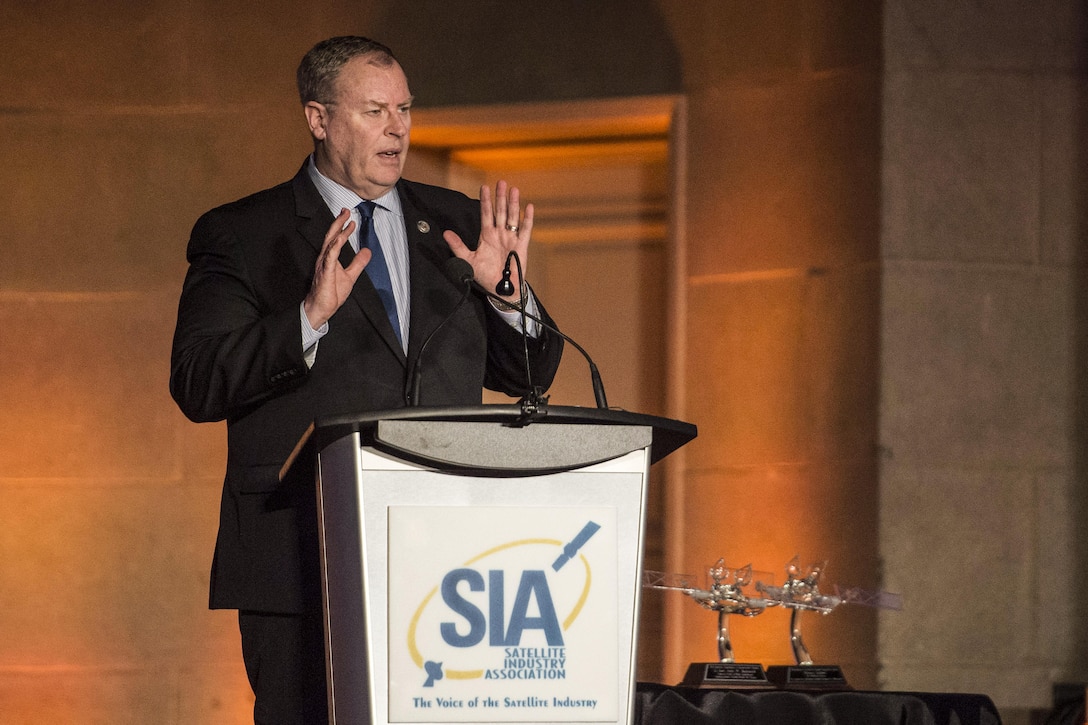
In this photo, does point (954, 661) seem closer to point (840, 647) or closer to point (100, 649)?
point (840, 647)

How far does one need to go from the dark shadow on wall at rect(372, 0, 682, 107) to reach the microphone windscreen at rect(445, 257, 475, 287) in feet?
8.38

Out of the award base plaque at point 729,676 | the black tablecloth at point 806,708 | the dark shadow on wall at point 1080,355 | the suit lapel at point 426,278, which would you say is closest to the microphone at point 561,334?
the suit lapel at point 426,278

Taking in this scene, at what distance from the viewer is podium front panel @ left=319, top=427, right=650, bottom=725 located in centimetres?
161

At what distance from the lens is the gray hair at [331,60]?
2.38 meters

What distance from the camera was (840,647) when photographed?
3877 mm

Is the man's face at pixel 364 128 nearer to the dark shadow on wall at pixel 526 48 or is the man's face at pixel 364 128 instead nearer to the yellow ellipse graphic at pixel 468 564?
the yellow ellipse graphic at pixel 468 564

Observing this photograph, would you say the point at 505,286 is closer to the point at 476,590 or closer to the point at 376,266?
the point at 376,266

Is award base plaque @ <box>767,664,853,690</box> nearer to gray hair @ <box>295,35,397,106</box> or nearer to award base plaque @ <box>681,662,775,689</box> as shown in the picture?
award base plaque @ <box>681,662,775,689</box>

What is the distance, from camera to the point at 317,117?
2383 mm

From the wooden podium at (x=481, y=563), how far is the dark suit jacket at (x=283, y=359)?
0.26 m

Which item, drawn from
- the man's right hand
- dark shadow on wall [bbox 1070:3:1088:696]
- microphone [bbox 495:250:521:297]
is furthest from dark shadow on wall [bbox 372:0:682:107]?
the man's right hand

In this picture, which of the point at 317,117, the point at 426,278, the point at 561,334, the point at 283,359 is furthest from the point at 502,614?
the point at 317,117

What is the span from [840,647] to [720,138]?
5.14 ft

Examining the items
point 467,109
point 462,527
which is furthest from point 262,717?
point 467,109
